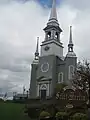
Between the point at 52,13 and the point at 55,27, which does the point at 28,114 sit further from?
the point at 52,13

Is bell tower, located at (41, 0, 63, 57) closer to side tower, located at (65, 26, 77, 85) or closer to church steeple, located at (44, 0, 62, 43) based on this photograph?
church steeple, located at (44, 0, 62, 43)

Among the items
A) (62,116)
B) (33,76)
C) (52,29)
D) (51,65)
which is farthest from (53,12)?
(62,116)

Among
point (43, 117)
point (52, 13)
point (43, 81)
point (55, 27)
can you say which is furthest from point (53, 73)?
point (43, 117)

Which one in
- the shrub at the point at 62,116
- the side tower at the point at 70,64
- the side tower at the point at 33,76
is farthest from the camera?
the side tower at the point at 33,76

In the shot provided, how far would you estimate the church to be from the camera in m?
43.4

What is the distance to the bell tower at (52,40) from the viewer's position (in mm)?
46753

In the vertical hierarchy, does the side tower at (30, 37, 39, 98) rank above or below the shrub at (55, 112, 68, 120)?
above

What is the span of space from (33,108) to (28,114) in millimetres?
1158

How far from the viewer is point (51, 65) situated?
44688mm

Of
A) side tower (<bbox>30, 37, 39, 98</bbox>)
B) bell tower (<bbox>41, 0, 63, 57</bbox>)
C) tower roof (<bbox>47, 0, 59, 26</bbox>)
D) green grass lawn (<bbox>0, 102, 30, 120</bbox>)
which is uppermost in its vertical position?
tower roof (<bbox>47, 0, 59, 26</bbox>)

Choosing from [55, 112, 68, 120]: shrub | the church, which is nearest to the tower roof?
the church

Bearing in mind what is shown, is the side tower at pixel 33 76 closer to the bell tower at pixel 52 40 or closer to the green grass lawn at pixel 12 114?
the bell tower at pixel 52 40

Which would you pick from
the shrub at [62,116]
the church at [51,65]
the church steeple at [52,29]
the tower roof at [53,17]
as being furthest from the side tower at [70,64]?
the shrub at [62,116]

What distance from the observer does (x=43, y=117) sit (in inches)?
715
